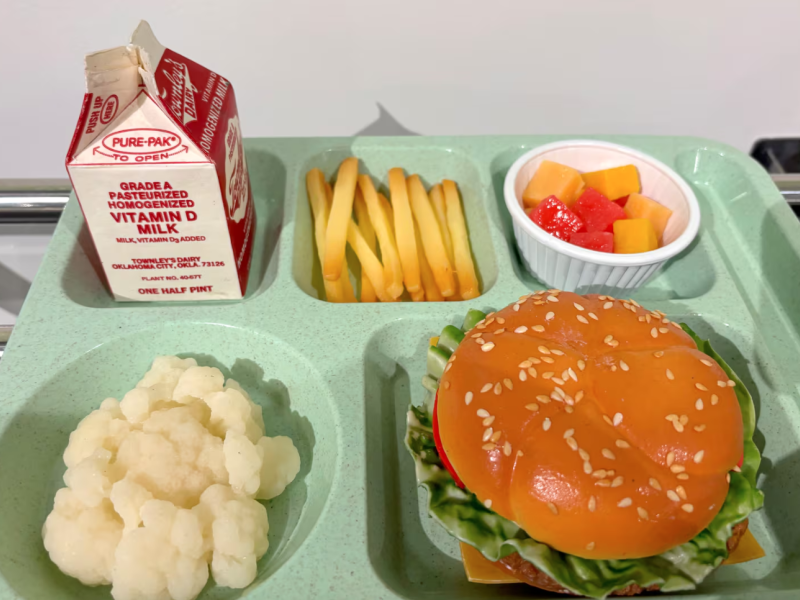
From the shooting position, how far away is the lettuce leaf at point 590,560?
3.56ft

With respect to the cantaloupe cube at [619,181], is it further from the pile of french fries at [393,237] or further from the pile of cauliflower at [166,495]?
the pile of cauliflower at [166,495]

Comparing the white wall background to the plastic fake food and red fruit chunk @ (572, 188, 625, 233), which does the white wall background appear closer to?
the plastic fake food

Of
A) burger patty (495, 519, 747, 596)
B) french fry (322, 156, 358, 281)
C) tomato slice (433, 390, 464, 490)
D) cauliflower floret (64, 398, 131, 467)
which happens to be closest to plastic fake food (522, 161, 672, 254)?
french fry (322, 156, 358, 281)

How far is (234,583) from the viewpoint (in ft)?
3.76

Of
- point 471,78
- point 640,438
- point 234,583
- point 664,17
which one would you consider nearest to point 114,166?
point 234,583

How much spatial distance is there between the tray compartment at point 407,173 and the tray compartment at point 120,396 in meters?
0.32

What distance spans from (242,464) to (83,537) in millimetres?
315

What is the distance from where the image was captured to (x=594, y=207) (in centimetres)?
169

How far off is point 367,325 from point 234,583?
66cm

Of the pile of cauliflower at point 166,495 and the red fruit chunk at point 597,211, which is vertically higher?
the red fruit chunk at point 597,211

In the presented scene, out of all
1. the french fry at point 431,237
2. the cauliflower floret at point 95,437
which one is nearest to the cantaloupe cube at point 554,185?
the french fry at point 431,237

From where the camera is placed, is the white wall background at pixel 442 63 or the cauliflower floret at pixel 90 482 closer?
the cauliflower floret at pixel 90 482

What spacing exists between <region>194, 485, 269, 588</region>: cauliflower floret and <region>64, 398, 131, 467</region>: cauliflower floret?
0.82ft

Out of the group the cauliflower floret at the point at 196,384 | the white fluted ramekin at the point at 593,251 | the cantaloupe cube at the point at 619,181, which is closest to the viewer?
the cauliflower floret at the point at 196,384
